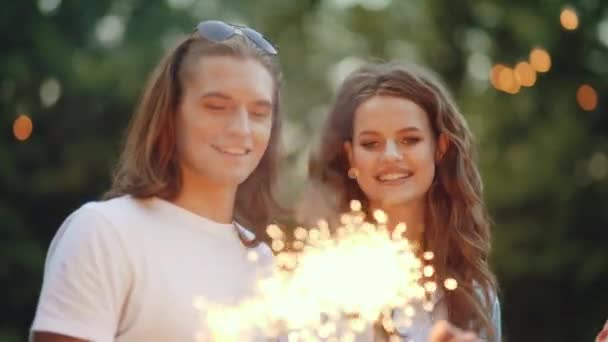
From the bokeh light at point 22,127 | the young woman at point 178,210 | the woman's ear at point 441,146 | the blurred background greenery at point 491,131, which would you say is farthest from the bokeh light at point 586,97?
the young woman at point 178,210

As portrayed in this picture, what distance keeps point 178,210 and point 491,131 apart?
4992 mm

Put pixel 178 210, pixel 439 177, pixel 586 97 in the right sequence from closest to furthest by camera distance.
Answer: pixel 178 210
pixel 439 177
pixel 586 97

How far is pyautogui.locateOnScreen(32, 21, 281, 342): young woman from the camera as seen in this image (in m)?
2.41

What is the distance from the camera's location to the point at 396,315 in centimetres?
284

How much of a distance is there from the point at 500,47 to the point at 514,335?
1648 mm

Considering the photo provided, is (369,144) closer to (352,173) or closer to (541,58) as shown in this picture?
(352,173)

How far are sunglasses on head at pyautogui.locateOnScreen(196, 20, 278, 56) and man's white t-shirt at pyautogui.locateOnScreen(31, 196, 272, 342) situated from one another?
0.35 meters

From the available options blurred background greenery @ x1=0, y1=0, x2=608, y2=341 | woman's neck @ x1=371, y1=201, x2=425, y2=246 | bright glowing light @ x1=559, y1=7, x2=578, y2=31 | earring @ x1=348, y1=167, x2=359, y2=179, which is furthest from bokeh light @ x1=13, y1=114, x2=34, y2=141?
woman's neck @ x1=371, y1=201, x2=425, y2=246

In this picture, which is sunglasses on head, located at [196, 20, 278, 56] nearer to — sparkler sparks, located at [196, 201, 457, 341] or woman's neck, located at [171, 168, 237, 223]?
woman's neck, located at [171, 168, 237, 223]

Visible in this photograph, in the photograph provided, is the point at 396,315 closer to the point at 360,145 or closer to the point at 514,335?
the point at 360,145

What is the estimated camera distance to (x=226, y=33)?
2646mm

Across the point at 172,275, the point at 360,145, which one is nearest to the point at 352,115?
the point at 360,145

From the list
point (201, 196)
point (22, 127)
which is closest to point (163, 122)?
point (201, 196)

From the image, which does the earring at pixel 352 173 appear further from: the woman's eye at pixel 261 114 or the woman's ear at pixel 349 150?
the woman's eye at pixel 261 114
